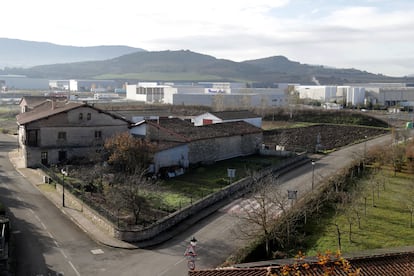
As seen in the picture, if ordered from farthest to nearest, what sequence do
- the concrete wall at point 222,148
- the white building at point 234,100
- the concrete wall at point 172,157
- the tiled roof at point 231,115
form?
the white building at point 234,100 < the tiled roof at point 231,115 < the concrete wall at point 222,148 < the concrete wall at point 172,157

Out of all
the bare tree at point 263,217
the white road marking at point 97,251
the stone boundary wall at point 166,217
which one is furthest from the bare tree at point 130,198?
the bare tree at point 263,217

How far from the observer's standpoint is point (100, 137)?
44156 millimetres

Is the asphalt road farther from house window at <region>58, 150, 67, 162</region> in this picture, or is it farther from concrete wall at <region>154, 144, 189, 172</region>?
concrete wall at <region>154, 144, 189, 172</region>

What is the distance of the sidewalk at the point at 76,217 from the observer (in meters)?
24.0

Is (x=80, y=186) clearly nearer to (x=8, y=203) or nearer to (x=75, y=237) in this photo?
(x=8, y=203)

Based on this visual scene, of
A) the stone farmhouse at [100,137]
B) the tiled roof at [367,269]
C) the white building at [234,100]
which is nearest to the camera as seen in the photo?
the tiled roof at [367,269]

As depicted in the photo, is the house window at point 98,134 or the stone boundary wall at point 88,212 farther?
the house window at point 98,134

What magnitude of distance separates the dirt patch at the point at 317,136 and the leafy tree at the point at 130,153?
73.5 feet

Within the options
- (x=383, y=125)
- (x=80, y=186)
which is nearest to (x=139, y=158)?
(x=80, y=186)

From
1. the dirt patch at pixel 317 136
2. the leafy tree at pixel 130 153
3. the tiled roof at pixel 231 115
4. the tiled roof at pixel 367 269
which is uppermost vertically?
the tiled roof at pixel 231 115

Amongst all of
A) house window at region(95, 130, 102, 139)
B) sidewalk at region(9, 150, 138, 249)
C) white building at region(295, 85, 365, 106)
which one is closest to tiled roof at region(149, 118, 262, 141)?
house window at region(95, 130, 102, 139)

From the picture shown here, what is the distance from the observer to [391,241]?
24.2 m

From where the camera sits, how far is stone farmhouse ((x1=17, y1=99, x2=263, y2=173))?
40594 mm

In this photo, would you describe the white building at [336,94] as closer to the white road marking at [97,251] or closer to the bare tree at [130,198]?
the bare tree at [130,198]
